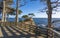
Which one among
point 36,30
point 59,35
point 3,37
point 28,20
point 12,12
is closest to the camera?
point 59,35

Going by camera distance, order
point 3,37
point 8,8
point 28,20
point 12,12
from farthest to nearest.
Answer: point 12,12, point 8,8, point 28,20, point 3,37

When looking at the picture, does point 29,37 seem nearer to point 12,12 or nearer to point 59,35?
point 59,35

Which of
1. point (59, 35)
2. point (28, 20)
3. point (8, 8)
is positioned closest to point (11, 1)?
point (8, 8)

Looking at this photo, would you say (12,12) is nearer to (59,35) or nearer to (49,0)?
(49,0)

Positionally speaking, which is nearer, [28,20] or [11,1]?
[28,20]

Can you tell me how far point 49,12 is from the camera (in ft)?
39.8

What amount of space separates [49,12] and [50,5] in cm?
56

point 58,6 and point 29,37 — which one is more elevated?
point 58,6

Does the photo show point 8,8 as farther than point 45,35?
Yes

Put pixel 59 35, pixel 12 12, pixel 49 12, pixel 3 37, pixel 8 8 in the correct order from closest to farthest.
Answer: pixel 59 35
pixel 49 12
pixel 3 37
pixel 8 8
pixel 12 12

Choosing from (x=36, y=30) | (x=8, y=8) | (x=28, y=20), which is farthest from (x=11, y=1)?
(x=36, y=30)

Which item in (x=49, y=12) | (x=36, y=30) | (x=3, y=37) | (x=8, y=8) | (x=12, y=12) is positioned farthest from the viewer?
(x=12, y=12)

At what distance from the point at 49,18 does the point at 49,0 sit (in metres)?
1.17

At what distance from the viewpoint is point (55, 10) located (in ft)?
44.2
